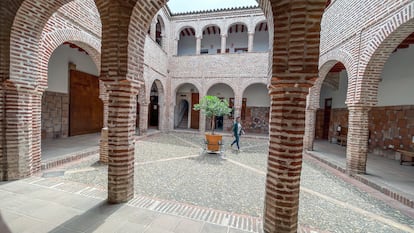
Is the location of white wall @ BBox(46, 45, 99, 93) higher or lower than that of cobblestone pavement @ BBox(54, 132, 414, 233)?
higher

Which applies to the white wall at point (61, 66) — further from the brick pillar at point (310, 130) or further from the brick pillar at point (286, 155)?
the brick pillar at point (310, 130)

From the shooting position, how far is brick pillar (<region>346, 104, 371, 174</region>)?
551cm

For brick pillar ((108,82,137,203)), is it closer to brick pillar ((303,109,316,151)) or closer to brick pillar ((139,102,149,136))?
brick pillar ((303,109,316,151))

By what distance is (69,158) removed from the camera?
5.59 metres

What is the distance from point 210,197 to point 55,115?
30.1ft

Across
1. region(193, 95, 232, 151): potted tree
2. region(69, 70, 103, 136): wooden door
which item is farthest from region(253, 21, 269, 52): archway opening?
region(69, 70, 103, 136): wooden door

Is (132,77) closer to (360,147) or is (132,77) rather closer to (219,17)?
(360,147)

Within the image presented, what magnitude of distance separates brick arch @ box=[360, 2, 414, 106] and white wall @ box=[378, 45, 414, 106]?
154 inches

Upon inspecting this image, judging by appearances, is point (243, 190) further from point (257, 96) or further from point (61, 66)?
point (257, 96)

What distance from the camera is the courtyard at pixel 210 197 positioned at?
8.92ft

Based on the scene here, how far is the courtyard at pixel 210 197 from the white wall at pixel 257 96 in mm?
9280

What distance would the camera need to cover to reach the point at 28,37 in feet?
12.6

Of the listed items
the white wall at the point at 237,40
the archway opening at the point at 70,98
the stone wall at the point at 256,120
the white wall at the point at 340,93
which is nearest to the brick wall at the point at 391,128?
the white wall at the point at 340,93

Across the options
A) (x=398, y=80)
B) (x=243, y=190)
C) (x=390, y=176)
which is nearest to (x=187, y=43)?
(x=398, y=80)
